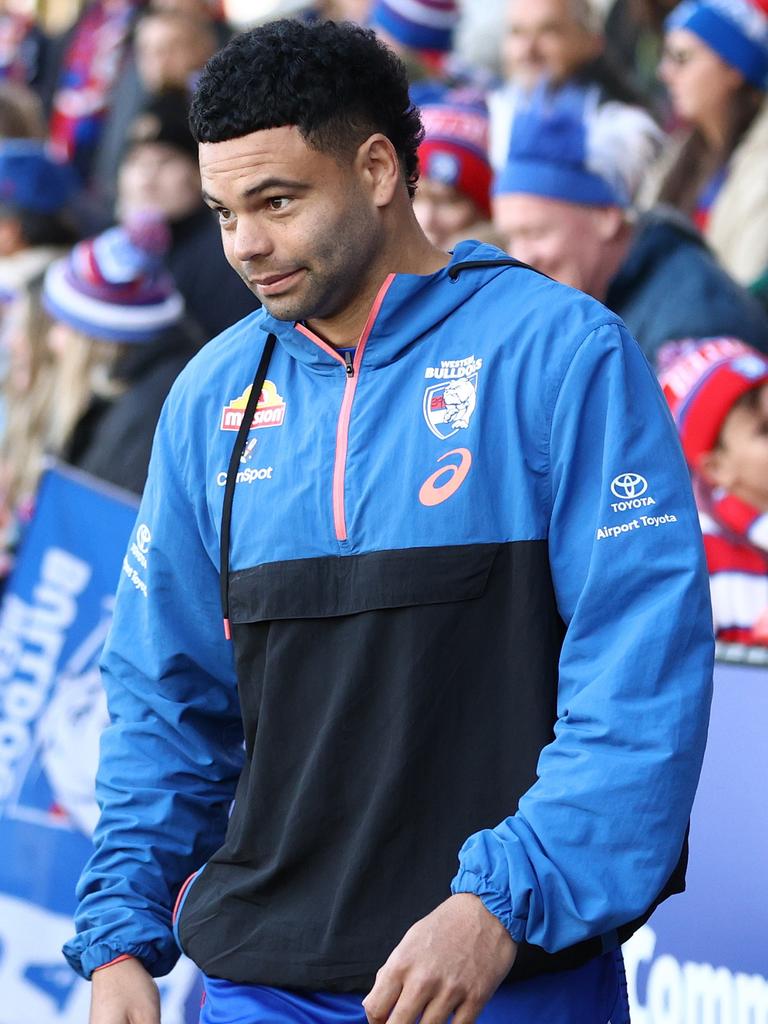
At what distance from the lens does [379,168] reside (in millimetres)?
2770

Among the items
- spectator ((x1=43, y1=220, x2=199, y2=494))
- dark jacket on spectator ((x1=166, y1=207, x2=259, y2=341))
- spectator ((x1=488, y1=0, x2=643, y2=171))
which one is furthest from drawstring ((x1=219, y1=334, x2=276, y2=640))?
spectator ((x1=488, y1=0, x2=643, y2=171))

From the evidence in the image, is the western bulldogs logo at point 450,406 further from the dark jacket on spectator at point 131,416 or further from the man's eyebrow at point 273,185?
the dark jacket on spectator at point 131,416

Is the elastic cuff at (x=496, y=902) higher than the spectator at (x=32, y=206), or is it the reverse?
the spectator at (x=32, y=206)

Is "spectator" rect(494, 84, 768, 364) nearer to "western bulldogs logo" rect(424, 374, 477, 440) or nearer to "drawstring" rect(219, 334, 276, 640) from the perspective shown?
"drawstring" rect(219, 334, 276, 640)

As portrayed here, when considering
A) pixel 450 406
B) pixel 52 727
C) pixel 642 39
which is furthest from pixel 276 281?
pixel 642 39

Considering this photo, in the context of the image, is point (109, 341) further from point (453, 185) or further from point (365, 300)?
point (365, 300)

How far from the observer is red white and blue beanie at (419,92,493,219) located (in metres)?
6.31

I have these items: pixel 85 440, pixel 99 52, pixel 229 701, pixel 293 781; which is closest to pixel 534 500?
pixel 293 781

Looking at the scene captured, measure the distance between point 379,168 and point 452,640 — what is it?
0.77 meters

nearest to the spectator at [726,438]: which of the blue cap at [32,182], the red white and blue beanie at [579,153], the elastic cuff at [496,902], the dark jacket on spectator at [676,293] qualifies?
the dark jacket on spectator at [676,293]

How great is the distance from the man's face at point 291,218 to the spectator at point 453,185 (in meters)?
3.50

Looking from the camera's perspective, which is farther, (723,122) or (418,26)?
(418,26)

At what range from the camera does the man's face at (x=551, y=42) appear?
7555 mm

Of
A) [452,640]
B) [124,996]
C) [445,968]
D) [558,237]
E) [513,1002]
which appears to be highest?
[558,237]
